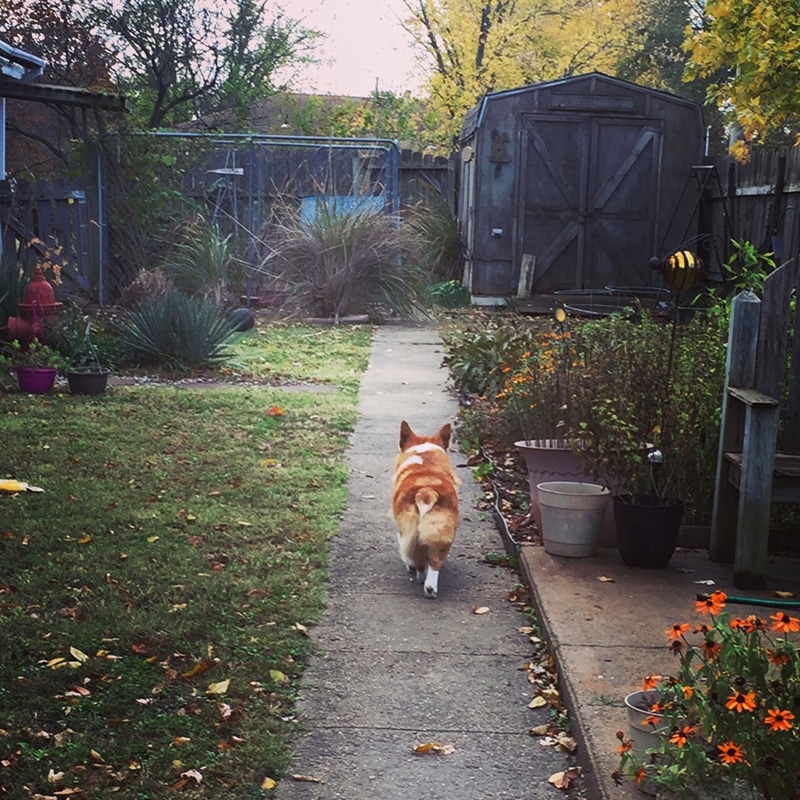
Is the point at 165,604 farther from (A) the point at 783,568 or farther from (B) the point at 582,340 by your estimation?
(B) the point at 582,340

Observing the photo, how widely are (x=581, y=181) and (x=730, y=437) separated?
13.3m

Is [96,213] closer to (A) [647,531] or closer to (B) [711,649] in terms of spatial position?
(A) [647,531]

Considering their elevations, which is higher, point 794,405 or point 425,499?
point 794,405

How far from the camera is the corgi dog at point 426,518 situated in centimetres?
514

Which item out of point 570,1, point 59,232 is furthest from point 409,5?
point 59,232

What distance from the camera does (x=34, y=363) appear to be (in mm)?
10242

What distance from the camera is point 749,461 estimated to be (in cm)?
492

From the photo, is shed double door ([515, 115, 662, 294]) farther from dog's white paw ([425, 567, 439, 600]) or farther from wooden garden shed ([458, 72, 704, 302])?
dog's white paw ([425, 567, 439, 600])

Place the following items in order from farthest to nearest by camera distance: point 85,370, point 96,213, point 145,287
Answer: point 96,213
point 145,287
point 85,370

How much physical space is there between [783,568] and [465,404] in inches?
182

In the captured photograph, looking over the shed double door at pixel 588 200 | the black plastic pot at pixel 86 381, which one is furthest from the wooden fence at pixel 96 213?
the black plastic pot at pixel 86 381

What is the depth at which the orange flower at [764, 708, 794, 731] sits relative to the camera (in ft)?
8.60

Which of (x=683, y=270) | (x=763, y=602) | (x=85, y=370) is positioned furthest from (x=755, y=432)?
(x=85, y=370)

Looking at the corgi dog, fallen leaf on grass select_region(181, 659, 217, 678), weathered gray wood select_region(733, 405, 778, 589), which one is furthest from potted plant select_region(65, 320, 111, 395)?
weathered gray wood select_region(733, 405, 778, 589)
